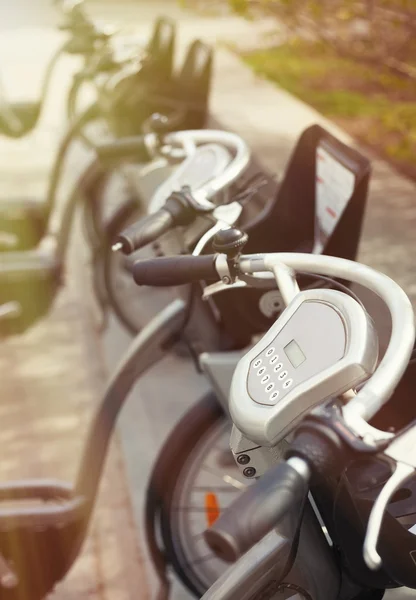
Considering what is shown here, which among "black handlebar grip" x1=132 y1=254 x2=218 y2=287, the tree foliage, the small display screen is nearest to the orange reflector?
"black handlebar grip" x1=132 y1=254 x2=218 y2=287

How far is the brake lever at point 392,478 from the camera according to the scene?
3.51 ft

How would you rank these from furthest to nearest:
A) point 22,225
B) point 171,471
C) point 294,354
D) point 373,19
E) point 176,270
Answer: point 373,19 < point 22,225 < point 171,471 < point 176,270 < point 294,354

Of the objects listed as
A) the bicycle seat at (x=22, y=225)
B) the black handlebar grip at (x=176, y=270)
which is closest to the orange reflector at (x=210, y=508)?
the black handlebar grip at (x=176, y=270)

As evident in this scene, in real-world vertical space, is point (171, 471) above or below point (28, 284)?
above

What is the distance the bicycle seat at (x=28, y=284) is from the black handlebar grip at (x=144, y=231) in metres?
2.01

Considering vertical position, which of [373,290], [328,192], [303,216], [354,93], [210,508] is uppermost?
[373,290]

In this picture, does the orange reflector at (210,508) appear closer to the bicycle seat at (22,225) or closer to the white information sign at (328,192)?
the white information sign at (328,192)

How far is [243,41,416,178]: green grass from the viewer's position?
5770 mm

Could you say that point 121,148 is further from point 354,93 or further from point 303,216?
point 354,93

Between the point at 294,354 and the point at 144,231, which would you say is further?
the point at 144,231

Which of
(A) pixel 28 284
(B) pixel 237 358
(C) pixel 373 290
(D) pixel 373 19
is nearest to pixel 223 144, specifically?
(B) pixel 237 358

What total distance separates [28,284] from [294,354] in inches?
111

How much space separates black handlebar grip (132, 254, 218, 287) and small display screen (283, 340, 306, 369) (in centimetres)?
29

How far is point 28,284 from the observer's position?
12.7 ft
